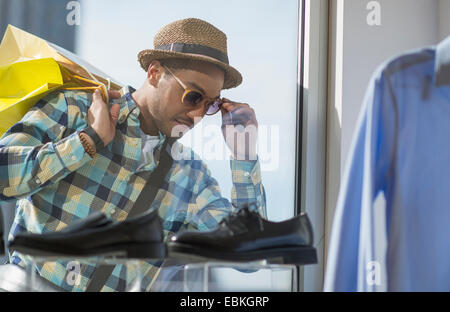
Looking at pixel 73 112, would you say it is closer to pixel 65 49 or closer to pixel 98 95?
pixel 98 95

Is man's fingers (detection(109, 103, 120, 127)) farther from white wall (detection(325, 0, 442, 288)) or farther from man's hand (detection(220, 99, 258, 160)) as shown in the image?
white wall (detection(325, 0, 442, 288))

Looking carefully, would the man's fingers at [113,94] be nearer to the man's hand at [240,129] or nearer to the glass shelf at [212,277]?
the man's hand at [240,129]

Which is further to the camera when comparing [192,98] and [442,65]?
[192,98]

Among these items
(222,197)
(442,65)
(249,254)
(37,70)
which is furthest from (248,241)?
(37,70)

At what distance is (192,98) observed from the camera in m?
1.56

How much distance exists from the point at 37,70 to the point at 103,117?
10.1 inches

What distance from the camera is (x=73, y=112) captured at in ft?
5.02

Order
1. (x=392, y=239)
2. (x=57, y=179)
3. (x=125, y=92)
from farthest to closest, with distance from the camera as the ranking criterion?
(x=125, y=92) → (x=57, y=179) → (x=392, y=239)

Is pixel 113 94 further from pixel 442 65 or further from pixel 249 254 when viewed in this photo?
pixel 442 65

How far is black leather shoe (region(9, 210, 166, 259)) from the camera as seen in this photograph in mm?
792

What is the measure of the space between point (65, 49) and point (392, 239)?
119cm

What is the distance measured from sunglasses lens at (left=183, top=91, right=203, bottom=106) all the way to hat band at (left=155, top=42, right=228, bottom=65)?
12cm
